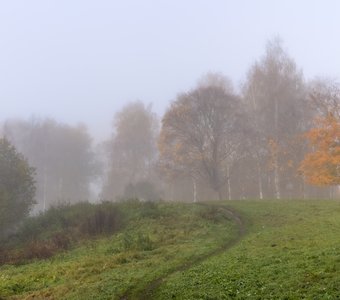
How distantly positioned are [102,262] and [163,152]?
41253mm

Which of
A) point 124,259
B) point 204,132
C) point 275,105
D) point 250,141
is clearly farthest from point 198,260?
point 275,105

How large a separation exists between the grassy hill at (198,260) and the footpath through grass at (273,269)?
0.05 m

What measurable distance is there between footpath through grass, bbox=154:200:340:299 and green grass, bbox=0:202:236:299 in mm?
2338

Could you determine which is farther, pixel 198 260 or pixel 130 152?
pixel 130 152

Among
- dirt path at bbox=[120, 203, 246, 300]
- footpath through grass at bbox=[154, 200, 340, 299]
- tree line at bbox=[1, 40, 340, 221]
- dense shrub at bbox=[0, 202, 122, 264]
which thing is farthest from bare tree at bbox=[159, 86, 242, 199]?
footpath through grass at bbox=[154, 200, 340, 299]

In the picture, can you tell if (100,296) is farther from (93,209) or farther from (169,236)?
(93,209)

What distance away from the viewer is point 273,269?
1766cm

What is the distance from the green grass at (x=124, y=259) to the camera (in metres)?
20.1

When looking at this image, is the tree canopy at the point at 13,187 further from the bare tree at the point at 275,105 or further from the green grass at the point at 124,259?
the bare tree at the point at 275,105

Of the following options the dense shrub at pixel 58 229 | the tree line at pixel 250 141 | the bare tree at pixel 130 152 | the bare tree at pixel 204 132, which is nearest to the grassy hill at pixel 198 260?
the dense shrub at pixel 58 229

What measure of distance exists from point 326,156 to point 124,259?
3320 cm

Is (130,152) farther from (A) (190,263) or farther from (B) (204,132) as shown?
(A) (190,263)

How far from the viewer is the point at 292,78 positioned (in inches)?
2785

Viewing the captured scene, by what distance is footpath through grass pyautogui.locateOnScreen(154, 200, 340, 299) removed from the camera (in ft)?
47.0
